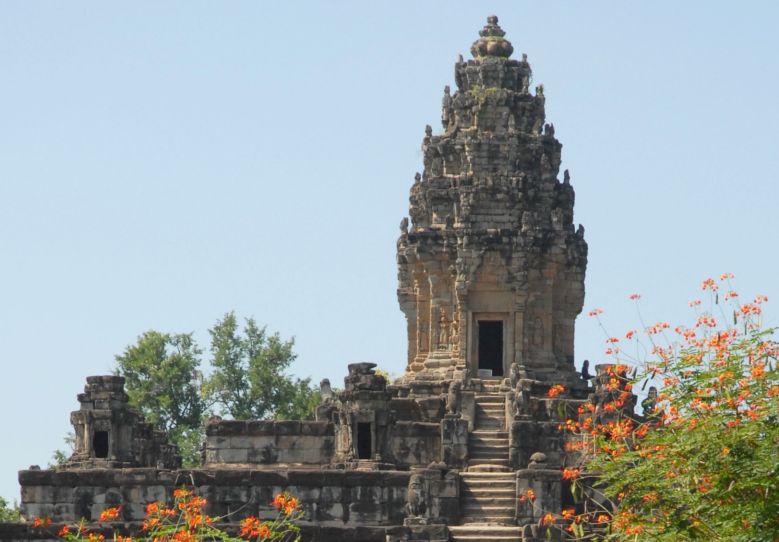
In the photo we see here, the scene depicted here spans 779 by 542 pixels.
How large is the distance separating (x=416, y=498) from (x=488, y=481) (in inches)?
140

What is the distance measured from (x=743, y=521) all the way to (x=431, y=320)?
99.5 feet

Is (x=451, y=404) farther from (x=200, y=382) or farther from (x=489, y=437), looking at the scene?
(x=200, y=382)

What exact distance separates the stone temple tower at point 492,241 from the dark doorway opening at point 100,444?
27.3 ft

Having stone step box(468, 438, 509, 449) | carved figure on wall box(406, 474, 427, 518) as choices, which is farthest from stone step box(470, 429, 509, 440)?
carved figure on wall box(406, 474, 427, 518)

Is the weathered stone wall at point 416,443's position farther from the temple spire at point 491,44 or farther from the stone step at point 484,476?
the temple spire at point 491,44

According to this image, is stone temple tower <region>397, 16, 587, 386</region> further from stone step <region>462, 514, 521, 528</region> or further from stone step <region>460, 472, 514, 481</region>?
stone step <region>462, 514, 521, 528</region>

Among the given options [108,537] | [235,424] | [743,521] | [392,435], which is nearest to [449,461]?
[392,435]

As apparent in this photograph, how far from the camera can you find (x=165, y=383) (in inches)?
3290

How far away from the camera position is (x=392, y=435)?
5872 centimetres

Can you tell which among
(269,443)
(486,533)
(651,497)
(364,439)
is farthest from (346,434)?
(651,497)

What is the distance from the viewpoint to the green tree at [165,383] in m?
83.3

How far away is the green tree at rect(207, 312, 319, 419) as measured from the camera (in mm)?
83000

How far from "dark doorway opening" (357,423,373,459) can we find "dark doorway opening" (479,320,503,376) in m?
6.86

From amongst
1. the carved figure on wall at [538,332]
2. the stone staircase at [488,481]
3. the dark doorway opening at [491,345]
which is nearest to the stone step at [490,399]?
the stone staircase at [488,481]
